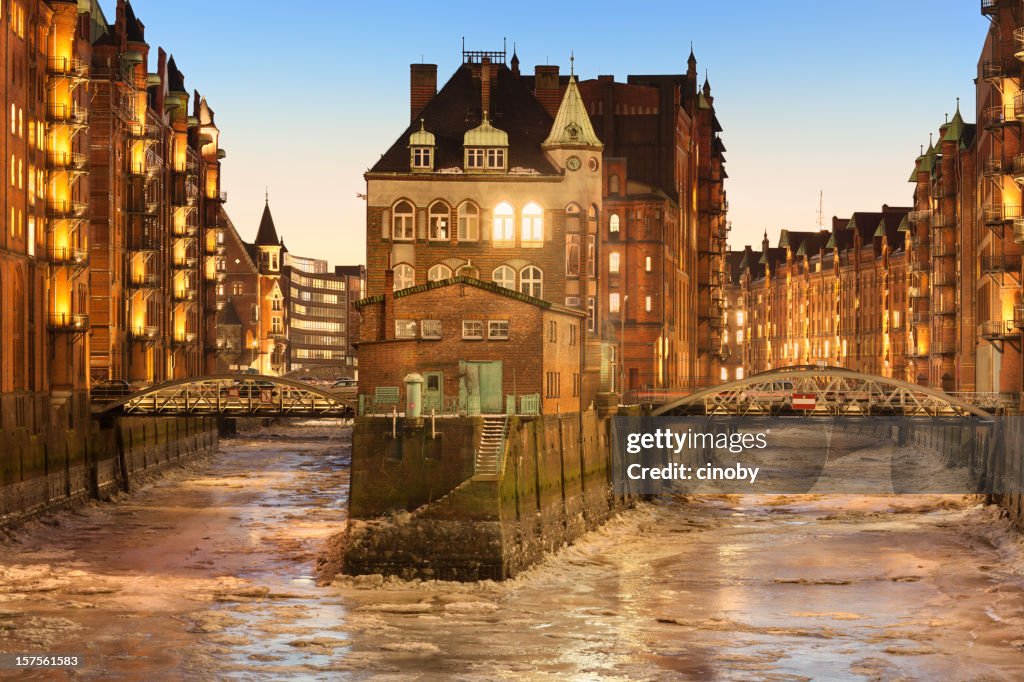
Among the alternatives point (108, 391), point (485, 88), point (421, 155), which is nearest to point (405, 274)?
point (421, 155)

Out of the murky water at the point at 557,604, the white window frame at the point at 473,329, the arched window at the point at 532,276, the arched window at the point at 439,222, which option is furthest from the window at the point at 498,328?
the arched window at the point at 439,222

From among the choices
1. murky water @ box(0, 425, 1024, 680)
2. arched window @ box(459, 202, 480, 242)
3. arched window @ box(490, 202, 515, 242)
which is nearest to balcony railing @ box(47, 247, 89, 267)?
murky water @ box(0, 425, 1024, 680)

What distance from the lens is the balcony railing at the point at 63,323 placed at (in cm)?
7288

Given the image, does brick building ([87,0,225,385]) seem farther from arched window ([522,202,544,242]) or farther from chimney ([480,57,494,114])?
arched window ([522,202,544,242])

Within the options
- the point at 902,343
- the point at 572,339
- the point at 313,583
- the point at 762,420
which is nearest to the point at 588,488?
the point at 572,339

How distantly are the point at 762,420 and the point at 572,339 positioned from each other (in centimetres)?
8519

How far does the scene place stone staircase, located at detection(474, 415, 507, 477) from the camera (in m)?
51.8

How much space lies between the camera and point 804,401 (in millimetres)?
81250

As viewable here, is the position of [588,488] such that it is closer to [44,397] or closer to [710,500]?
[710,500]

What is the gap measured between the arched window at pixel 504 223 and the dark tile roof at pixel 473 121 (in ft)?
7.22

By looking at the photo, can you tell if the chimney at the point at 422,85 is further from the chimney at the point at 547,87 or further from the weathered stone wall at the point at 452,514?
the weathered stone wall at the point at 452,514

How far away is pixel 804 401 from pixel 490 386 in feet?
91.2

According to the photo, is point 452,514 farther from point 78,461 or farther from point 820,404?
point 820,404

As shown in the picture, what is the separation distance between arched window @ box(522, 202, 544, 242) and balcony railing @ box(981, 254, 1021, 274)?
2578 cm
